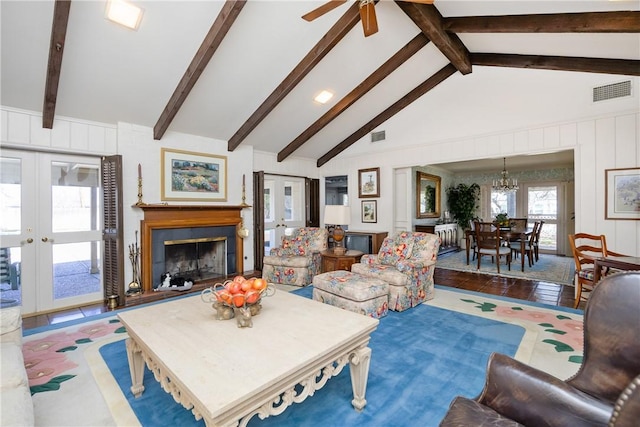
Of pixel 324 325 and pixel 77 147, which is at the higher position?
pixel 77 147

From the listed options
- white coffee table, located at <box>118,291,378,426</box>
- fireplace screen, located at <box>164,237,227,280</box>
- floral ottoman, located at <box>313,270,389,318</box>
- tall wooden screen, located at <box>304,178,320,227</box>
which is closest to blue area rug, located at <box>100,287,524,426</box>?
white coffee table, located at <box>118,291,378,426</box>

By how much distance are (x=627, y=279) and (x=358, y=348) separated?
1.32 metres

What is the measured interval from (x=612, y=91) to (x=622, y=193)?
128cm

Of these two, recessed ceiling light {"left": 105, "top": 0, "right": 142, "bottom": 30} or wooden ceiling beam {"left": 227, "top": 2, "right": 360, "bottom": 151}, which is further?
wooden ceiling beam {"left": 227, "top": 2, "right": 360, "bottom": 151}

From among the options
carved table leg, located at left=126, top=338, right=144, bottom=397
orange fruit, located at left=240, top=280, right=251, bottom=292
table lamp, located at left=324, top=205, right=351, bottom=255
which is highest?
table lamp, located at left=324, top=205, right=351, bottom=255

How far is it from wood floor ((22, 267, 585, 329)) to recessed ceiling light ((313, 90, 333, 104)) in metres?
3.52

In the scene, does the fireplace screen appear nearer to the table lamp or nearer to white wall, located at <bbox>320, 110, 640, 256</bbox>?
the table lamp

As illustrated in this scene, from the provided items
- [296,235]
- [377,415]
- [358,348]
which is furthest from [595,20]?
[296,235]

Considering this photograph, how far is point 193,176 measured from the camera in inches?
187

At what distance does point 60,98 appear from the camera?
3.37 metres

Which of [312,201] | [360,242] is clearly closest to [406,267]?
[360,242]

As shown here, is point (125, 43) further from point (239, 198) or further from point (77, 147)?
point (239, 198)

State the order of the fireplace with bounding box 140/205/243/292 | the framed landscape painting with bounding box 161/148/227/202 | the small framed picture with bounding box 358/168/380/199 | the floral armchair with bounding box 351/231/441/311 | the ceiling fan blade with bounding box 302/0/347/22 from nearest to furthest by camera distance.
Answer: the ceiling fan blade with bounding box 302/0/347/22
the floral armchair with bounding box 351/231/441/311
the fireplace with bounding box 140/205/243/292
the framed landscape painting with bounding box 161/148/227/202
the small framed picture with bounding box 358/168/380/199

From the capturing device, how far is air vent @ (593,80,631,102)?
357cm
